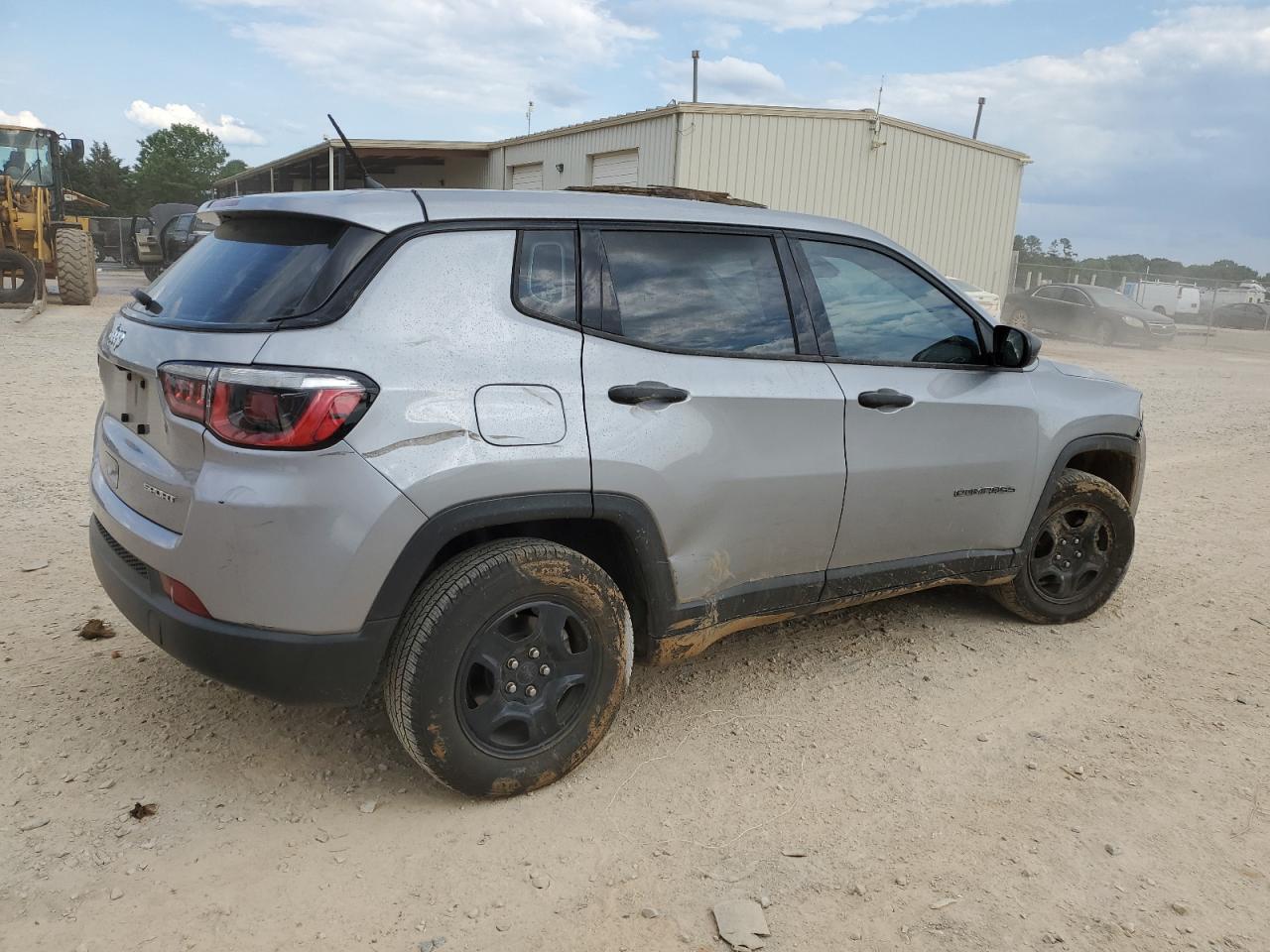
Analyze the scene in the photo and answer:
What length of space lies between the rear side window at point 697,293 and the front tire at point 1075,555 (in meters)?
1.72

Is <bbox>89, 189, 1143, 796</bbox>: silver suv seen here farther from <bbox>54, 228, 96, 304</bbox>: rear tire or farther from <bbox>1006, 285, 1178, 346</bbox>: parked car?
<bbox>1006, 285, 1178, 346</bbox>: parked car

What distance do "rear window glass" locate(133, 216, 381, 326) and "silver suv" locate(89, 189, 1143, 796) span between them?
1cm

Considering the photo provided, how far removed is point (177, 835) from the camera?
2.74m

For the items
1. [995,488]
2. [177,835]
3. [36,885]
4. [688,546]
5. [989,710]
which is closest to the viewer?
[36,885]

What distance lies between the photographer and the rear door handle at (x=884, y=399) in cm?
351

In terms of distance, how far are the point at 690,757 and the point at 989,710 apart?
3.96ft

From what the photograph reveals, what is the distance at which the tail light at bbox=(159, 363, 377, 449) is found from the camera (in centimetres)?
249

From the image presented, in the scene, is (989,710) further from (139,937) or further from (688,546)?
(139,937)

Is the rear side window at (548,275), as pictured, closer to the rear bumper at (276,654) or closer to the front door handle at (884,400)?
the rear bumper at (276,654)

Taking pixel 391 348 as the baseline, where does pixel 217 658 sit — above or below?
below

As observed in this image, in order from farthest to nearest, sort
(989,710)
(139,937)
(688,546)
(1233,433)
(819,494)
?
(1233,433), (989,710), (819,494), (688,546), (139,937)

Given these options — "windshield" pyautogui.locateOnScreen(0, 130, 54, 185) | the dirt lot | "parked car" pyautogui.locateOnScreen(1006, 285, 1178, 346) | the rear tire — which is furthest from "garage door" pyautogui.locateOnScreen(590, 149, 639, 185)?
the dirt lot

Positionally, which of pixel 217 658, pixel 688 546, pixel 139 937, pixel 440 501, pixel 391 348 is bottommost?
pixel 139 937

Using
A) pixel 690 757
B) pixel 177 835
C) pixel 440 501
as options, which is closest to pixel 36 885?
pixel 177 835
